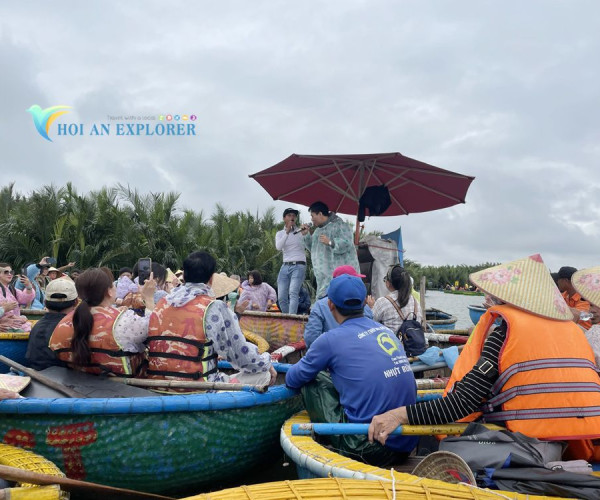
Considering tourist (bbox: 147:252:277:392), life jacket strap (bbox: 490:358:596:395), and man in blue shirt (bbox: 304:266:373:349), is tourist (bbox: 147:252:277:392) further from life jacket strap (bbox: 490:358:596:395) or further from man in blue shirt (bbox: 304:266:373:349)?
life jacket strap (bbox: 490:358:596:395)

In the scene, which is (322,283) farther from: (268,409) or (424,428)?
(424,428)

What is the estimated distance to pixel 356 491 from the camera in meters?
1.79

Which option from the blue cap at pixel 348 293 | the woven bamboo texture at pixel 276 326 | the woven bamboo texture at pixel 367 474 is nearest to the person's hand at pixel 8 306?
the woven bamboo texture at pixel 276 326

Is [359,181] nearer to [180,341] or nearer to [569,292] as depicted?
[569,292]

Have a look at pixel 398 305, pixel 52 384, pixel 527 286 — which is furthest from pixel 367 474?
pixel 398 305

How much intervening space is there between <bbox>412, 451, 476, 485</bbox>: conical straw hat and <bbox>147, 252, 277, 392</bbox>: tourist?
142 centimetres

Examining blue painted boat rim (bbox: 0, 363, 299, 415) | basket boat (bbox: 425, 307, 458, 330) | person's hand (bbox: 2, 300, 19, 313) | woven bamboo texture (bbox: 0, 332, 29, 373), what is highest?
person's hand (bbox: 2, 300, 19, 313)

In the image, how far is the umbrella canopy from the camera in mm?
6941

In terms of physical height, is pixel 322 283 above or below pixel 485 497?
above

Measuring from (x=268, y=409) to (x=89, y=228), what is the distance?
1539 centimetres

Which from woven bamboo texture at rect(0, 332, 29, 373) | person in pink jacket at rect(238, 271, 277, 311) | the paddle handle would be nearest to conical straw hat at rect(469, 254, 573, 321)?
the paddle handle

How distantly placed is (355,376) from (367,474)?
0.74 meters

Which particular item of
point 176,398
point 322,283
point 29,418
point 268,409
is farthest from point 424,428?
point 322,283

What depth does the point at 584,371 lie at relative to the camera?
2391 mm
